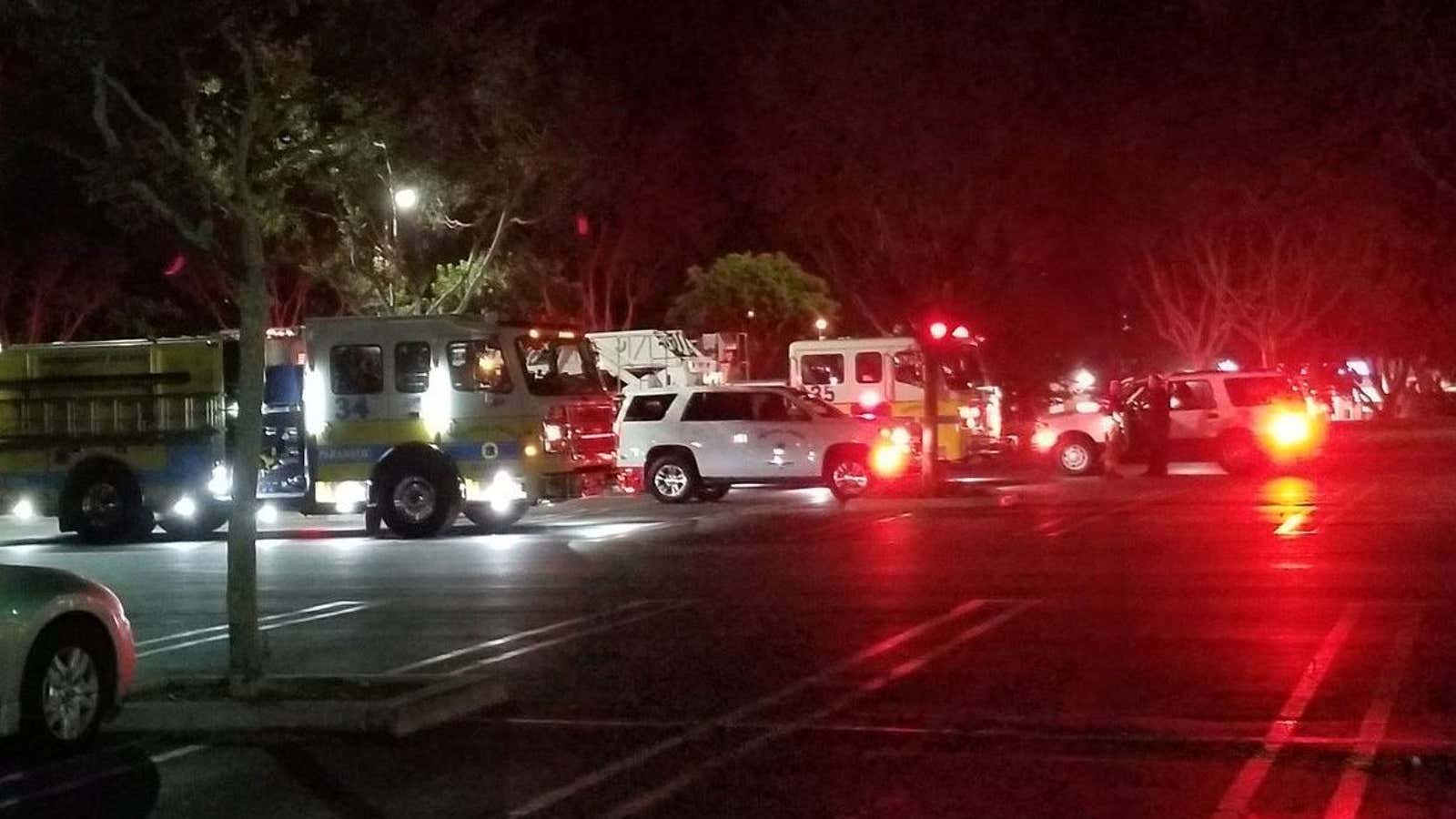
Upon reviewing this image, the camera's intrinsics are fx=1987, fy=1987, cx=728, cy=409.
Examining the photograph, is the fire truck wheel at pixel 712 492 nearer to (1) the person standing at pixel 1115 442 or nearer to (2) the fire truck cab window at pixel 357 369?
(2) the fire truck cab window at pixel 357 369

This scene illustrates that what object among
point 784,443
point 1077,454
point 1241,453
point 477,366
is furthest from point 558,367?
point 1241,453

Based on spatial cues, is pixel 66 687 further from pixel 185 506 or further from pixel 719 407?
pixel 719 407

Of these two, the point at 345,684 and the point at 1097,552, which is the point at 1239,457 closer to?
the point at 1097,552

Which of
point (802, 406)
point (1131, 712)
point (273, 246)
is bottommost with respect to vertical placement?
point (1131, 712)

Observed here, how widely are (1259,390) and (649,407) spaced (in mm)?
11815

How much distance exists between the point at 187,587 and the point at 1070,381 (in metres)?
47.8

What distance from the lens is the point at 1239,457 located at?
36.6 metres

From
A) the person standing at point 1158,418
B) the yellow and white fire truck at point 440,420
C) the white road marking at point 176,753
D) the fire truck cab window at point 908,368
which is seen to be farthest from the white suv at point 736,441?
the white road marking at point 176,753

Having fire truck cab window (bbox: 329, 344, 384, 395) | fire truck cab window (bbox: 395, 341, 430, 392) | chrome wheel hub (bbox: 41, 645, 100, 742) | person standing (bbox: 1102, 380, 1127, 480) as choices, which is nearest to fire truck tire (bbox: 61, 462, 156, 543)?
fire truck cab window (bbox: 329, 344, 384, 395)

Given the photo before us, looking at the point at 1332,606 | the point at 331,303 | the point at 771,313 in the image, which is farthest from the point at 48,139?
the point at 331,303

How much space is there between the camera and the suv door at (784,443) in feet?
103

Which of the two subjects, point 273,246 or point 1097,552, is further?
point 273,246

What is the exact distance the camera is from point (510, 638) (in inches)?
632

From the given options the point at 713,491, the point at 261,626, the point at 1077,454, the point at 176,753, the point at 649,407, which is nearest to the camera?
the point at 176,753
